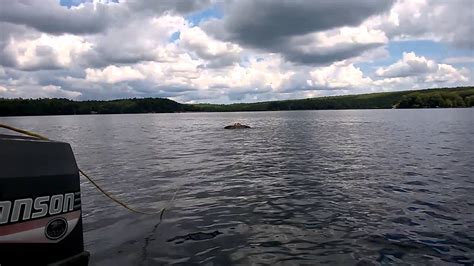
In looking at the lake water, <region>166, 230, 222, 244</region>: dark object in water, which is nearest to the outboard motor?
the lake water

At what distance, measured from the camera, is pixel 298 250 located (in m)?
9.34

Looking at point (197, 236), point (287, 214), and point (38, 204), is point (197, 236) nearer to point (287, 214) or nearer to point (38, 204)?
point (287, 214)

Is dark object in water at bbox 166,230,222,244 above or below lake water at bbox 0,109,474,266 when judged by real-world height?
above

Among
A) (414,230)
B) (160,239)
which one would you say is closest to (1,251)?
(160,239)

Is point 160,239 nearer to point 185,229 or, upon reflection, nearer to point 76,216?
point 185,229

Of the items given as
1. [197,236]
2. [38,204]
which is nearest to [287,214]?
[197,236]

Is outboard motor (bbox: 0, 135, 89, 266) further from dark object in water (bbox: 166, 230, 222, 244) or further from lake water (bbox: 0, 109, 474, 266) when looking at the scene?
dark object in water (bbox: 166, 230, 222, 244)

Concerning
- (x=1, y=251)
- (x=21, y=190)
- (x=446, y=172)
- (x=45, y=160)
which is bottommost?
(x=446, y=172)

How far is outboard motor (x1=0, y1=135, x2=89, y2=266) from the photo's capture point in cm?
547

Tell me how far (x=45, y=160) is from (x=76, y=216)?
119cm

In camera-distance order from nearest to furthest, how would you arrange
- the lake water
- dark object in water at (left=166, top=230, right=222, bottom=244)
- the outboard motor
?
the outboard motor, the lake water, dark object in water at (left=166, top=230, right=222, bottom=244)


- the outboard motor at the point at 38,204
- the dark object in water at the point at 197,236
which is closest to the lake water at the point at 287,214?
the dark object in water at the point at 197,236

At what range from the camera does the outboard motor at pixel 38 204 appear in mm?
5473

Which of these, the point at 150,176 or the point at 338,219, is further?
the point at 150,176
